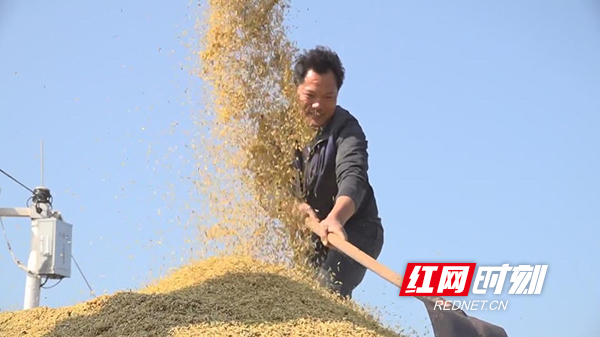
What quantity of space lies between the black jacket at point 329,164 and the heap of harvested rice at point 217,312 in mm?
624

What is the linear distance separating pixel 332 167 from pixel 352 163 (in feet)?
0.57

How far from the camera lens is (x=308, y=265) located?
3.71 m

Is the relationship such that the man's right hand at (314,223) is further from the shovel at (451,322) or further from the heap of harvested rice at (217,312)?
the shovel at (451,322)

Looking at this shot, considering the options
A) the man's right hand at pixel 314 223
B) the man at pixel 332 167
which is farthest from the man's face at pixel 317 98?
the man's right hand at pixel 314 223

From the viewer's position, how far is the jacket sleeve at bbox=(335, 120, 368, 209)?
370 centimetres

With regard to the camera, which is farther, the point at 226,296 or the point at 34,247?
the point at 34,247

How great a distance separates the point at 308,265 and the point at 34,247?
72.6 inches

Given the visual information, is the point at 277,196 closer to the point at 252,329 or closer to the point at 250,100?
the point at 250,100


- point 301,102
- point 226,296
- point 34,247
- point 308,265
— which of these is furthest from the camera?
point 34,247

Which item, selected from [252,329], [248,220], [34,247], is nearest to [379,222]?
[248,220]

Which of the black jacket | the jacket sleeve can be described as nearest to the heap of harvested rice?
the jacket sleeve

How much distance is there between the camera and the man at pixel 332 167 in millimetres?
3758

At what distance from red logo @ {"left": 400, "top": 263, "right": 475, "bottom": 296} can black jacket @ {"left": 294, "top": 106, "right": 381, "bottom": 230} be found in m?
0.66

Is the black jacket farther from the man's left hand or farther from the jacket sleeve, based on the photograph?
the man's left hand
